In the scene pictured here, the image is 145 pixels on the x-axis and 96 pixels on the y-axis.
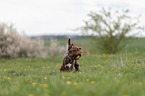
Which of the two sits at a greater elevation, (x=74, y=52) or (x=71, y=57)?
(x=74, y=52)

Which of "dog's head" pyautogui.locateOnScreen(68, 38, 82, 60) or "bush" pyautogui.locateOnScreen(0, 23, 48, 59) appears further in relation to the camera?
"bush" pyautogui.locateOnScreen(0, 23, 48, 59)

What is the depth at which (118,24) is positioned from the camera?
2028cm

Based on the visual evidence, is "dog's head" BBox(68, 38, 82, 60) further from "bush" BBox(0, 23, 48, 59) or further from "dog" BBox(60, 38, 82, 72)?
"bush" BBox(0, 23, 48, 59)

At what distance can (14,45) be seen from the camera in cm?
2039

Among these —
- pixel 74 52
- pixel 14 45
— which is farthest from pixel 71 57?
pixel 14 45

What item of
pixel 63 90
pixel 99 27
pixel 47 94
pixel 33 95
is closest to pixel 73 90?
pixel 63 90

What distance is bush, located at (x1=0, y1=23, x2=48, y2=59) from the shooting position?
19650 millimetres

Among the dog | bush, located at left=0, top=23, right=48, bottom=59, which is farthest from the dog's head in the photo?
bush, located at left=0, top=23, right=48, bottom=59

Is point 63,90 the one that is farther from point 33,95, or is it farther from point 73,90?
point 33,95

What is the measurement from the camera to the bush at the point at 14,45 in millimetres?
19650

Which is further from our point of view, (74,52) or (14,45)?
(14,45)

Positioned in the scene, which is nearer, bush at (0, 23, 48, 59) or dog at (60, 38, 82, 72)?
dog at (60, 38, 82, 72)

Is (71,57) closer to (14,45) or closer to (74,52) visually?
(74,52)

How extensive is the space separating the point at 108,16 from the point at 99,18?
42.3 inches
